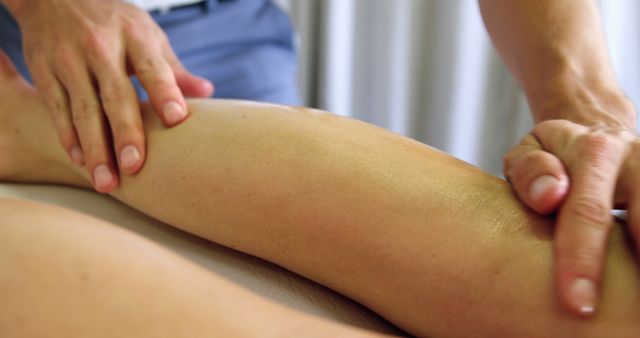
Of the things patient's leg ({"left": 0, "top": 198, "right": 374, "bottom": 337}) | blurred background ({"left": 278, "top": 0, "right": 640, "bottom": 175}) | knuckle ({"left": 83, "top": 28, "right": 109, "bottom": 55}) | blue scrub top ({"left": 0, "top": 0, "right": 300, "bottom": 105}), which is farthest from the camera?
blurred background ({"left": 278, "top": 0, "right": 640, "bottom": 175})

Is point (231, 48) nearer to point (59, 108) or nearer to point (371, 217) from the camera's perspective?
point (59, 108)

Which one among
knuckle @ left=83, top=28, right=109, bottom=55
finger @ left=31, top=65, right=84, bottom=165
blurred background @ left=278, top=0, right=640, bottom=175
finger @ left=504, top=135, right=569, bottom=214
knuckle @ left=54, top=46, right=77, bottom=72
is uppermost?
finger @ left=504, top=135, right=569, bottom=214

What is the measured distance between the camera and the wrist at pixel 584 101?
0.71m

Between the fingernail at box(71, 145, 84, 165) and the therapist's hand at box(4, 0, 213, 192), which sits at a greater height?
the therapist's hand at box(4, 0, 213, 192)

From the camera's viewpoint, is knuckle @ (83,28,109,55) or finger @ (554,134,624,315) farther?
knuckle @ (83,28,109,55)

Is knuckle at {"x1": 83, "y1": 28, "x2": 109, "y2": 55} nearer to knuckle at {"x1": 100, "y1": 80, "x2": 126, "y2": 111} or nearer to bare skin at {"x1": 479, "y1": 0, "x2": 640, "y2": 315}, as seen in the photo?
knuckle at {"x1": 100, "y1": 80, "x2": 126, "y2": 111}

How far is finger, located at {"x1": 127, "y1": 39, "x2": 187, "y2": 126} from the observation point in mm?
739

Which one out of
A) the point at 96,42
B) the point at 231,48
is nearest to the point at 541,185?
the point at 96,42

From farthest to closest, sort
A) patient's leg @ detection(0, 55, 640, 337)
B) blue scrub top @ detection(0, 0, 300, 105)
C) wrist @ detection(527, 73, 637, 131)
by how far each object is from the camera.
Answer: blue scrub top @ detection(0, 0, 300, 105) → wrist @ detection(527, 73, 637, 131) → patient's leg @ detection(0, 55, 640, 337)

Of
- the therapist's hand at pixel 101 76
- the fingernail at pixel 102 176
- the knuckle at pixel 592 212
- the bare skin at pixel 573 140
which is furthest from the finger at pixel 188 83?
the knuckle at pixel 592 212

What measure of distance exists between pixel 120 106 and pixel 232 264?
0.27 meters

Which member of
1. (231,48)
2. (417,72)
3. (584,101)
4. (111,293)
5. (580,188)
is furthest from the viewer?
(417,72)

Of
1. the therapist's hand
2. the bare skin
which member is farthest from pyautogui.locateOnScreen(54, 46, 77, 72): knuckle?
the bare skin

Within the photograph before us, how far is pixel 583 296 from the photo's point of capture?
47 centimetres
